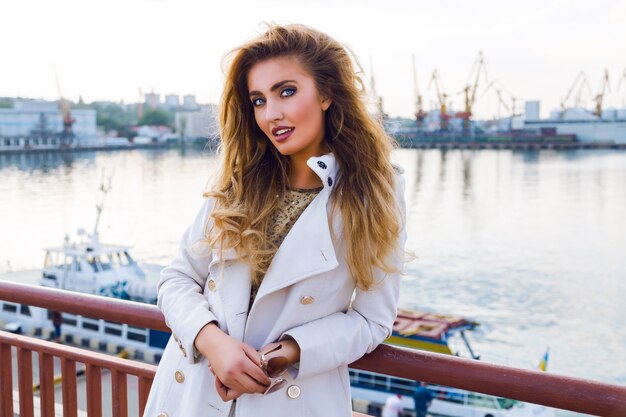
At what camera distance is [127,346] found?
1145 centimetres

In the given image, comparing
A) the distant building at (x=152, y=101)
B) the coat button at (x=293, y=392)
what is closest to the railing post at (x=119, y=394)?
the coat button at (x=293, y=392)

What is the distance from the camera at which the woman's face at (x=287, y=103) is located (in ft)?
3.30

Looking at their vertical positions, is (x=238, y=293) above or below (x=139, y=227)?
above

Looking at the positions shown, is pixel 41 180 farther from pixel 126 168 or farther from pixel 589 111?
pixel 589 111

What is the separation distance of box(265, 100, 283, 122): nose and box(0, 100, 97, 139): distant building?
42.0m

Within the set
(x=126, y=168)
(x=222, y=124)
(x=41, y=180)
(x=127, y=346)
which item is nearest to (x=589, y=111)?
(x=126, y=168)

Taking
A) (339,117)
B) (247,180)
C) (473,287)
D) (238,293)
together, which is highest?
(339,117)

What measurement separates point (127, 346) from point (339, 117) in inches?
443

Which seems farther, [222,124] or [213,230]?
[222,124]

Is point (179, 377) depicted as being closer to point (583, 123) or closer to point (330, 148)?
point (330, 148)

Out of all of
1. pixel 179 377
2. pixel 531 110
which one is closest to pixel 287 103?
pixel 179 377

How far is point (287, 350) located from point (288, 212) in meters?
0.25

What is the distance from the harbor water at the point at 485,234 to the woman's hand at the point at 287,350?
43 cm

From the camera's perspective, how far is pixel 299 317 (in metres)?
0.93
